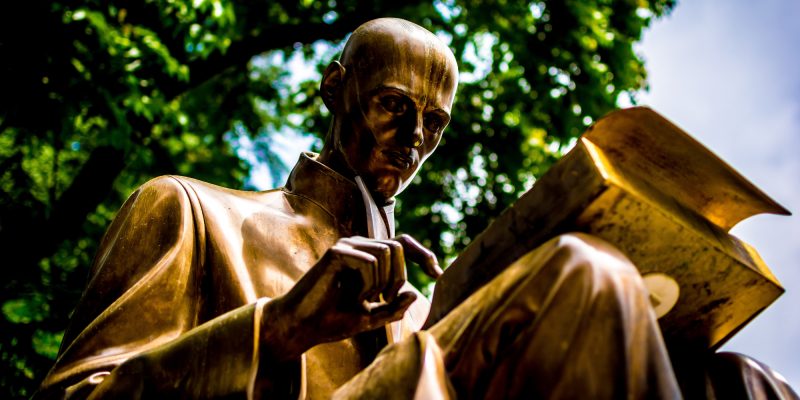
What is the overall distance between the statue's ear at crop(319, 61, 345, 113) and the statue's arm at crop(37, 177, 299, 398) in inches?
25.6

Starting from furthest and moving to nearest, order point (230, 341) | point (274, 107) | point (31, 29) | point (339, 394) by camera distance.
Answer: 1. point (274, 107)
2. point (31, 29)
3. point (230, 341)
4. point (339, 394)

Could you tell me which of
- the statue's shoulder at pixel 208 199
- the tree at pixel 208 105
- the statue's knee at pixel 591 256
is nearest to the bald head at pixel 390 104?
the statue's shoulder at pixel 208 199

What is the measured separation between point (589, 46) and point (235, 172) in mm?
3002

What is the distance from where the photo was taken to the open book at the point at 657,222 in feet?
7.73

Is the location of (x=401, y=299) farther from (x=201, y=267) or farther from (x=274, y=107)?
(x=274, y=107)

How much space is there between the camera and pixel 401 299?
2588mm

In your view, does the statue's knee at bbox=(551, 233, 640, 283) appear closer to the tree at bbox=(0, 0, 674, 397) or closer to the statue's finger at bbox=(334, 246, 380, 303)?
the statue's finger at bbox=(334, 246, 380, 303)

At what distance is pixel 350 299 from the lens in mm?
2570

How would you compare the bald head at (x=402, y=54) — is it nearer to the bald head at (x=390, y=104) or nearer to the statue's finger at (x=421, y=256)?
the bald head at (x=390, y=104)

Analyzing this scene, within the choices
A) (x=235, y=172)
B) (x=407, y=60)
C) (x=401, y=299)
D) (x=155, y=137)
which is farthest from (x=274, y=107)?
(x=401, y=299)

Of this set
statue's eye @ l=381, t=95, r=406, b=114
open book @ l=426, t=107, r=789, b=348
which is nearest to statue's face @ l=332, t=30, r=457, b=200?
statue's eye @ l=381, t=95, r=406, b=114

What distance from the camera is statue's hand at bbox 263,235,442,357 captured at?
2514mm

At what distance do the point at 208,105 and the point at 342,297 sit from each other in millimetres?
7212

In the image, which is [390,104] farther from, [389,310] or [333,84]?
[389,310]
